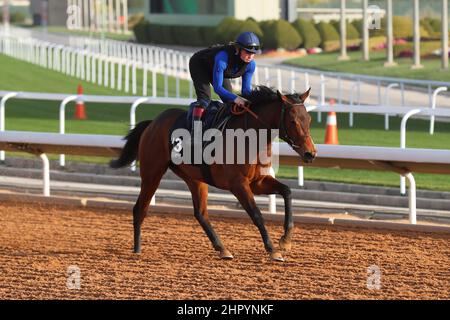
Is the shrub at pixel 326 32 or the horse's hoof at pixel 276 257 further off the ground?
the shrub at pixel 326 32

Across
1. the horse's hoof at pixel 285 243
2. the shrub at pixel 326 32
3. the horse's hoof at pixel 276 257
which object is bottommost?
the horse's hoof at pixel 276 257

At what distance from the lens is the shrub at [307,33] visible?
147ft

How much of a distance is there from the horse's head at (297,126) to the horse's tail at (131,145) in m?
1.65

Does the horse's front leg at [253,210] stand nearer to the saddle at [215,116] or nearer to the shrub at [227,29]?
the saddle at [215,116]

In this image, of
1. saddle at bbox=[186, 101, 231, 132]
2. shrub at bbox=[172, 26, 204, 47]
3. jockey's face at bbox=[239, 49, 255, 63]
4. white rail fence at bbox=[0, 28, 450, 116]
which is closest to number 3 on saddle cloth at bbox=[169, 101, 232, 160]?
saddle at bbox=[186, 101, 231, 132]

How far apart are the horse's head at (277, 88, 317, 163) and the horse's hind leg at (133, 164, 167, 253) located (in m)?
1.38

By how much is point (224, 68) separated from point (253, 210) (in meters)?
1.09

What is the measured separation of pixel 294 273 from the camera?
9062mm

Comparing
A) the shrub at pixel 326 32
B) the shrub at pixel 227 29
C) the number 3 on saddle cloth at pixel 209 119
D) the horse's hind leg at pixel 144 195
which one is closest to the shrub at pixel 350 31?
the shrub at pixel 326 32

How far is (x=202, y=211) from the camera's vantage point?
33.6ft

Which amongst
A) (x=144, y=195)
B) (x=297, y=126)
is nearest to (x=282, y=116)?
(x=297, y=126)

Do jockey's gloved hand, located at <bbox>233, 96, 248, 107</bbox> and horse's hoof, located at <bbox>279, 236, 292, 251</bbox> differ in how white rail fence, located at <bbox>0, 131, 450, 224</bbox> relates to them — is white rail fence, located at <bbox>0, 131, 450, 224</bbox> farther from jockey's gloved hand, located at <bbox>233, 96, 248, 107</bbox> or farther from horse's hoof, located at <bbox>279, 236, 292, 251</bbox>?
horse's hoof, located at <bbox>279, 236, 292, 251</bbox>
